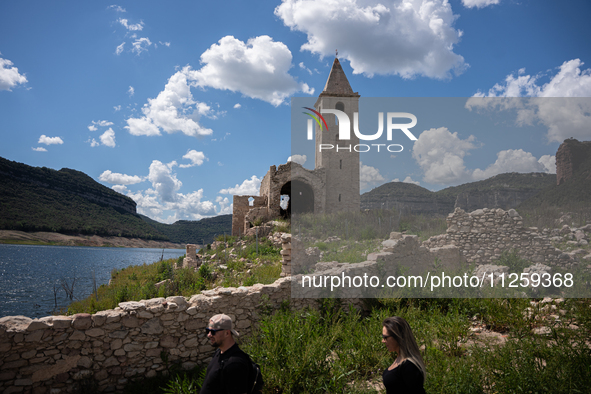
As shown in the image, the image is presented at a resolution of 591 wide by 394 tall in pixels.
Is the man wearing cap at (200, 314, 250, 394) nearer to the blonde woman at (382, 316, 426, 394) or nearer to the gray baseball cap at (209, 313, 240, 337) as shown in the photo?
the gray baseball cap at (209, 313, 240, 337)

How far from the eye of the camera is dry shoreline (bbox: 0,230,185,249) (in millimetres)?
43897

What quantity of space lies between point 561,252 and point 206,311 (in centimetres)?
1147

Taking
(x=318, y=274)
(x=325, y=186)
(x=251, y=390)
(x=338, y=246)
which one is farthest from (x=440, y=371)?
(x=325, y=186)

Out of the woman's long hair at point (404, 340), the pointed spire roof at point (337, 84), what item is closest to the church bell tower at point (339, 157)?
the pointed spire roof at point (337, 84)

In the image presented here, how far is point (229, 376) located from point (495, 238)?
11243 mm

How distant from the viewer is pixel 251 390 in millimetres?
2648

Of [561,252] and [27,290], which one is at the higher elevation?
[561,252]

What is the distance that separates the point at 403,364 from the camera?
7.89 feet

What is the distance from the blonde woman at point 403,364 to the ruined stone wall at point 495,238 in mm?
9836

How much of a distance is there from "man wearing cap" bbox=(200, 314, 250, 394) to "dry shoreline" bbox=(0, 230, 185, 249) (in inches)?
2319

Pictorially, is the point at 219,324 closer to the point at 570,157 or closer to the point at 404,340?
the point at 404,340

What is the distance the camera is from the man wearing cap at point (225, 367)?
250cm

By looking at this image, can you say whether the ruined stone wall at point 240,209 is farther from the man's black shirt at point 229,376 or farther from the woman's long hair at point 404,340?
the woman's long hair at point 404,340

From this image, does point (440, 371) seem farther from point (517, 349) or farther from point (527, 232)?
point (527, 232)
